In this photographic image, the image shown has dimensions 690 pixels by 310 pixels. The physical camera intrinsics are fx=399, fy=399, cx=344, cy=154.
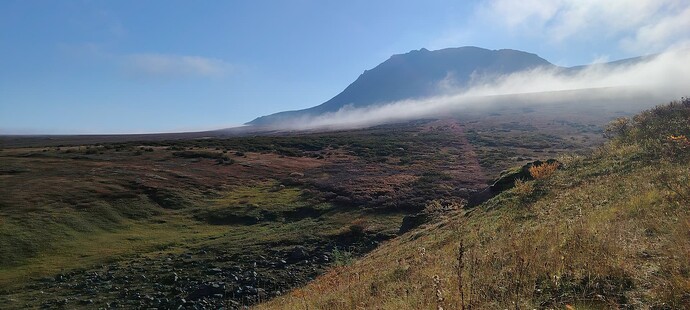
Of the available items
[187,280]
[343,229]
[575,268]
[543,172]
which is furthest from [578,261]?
[343,229]

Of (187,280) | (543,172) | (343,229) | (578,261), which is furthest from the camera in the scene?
(343,229)

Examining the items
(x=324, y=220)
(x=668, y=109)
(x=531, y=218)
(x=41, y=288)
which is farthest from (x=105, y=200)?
(x=668, y=109)

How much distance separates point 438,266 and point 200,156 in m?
62.3

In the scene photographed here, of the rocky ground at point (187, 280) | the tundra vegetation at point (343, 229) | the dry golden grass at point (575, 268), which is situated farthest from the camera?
the rocky ground at point (187, 280)

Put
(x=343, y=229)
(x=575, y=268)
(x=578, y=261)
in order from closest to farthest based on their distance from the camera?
(x=575, y=268), (x=578, y=261), (x=343, y=229)

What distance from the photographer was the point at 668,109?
75.2 feet

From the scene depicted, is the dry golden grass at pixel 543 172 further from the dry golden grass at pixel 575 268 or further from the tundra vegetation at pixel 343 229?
the dry golden grass at pixel 575 268

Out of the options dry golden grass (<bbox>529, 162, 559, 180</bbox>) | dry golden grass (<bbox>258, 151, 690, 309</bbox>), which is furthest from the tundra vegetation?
dry golden grass (<bbox>529, 162, 559, 180</bbox>)

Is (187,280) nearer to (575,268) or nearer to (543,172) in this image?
(543,172)

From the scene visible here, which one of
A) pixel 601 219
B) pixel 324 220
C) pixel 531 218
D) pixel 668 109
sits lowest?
pixel 324 220

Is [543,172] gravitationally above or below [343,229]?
above

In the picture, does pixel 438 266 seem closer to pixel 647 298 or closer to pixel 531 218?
pixel 647 298

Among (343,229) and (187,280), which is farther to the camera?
(343,229)

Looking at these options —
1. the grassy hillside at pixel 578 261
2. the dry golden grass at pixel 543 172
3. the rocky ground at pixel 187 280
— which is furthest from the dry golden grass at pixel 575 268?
the rocky ground at pixel 187 280
